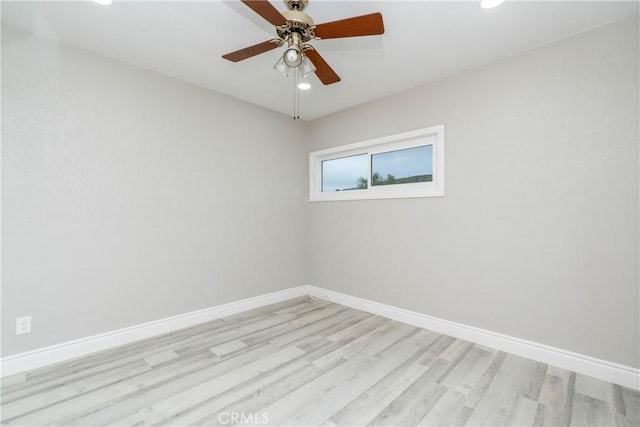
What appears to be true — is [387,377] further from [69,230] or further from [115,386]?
[69,230]

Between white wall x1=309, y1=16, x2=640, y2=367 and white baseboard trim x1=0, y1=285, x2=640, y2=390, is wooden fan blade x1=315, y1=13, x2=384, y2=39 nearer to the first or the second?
white wall x1=309, y1=16, x2=640, y2=367

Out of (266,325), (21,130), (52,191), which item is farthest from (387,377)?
(21,130)

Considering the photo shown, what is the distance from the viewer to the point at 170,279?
2.89 meters

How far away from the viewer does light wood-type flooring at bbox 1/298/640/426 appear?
65.9 inches

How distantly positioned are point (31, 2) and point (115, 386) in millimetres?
2606

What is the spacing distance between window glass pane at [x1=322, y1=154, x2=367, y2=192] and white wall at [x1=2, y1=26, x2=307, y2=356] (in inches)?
35.7

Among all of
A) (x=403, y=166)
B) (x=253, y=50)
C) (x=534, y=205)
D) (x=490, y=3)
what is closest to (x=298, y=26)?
(x=253, y=50)

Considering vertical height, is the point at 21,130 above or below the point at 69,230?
above

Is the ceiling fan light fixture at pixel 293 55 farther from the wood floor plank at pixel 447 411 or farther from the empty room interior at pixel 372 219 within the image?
the wood floor plank at pixel 447 411

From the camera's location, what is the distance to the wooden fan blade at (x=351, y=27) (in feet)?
5.10

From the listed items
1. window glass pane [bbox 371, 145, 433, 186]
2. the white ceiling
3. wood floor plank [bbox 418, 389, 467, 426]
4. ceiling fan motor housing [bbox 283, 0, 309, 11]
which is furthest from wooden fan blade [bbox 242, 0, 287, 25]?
wood floor plank [bbox 418, 389, 467, 426]

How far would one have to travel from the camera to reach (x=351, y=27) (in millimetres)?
1636

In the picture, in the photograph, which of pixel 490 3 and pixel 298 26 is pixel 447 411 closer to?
pixel 298 26

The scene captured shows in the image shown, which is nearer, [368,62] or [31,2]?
[31,2]
